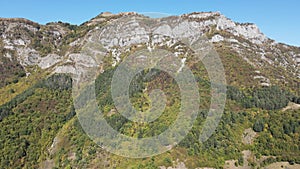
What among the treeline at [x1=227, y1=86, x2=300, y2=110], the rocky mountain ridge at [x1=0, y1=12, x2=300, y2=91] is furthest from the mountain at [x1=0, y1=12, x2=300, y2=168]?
the rocky mountain ridge at [x1=0, y1=12, x2=300, y2=91]

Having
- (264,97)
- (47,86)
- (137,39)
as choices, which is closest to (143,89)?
(264,97)

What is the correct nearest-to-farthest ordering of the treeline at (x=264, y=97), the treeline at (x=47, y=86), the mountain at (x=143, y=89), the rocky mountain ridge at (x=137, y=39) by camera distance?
the mountain at (x=143, y=89) → the treeline at (x=264, y=97) → the treeline at (x=47, y=86) → the rocky mountain ridge at (x=137, y=39)

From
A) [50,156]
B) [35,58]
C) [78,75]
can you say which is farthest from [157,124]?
[35,58]

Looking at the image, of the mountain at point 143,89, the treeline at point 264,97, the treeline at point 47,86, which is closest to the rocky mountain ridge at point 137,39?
the mountain at point 143,89

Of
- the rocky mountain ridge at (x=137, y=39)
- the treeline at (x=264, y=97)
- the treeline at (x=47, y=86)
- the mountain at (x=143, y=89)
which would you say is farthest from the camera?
the rocky mountain ridge at (x=137, y=39)

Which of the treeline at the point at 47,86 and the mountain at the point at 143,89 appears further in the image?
the treeline at the point at 47,86

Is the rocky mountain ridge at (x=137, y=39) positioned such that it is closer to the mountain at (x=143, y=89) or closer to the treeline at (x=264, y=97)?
the mountain at (x=143, y=89)

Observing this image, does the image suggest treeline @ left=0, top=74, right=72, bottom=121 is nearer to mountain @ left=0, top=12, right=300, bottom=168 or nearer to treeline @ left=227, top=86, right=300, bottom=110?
mountain @ left=0, top=12, right=300, bottom=168

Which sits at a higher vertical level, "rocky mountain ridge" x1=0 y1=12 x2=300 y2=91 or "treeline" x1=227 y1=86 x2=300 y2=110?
"rocky mountain ridge" x1=0 y1=12 x2=300 y2=91
